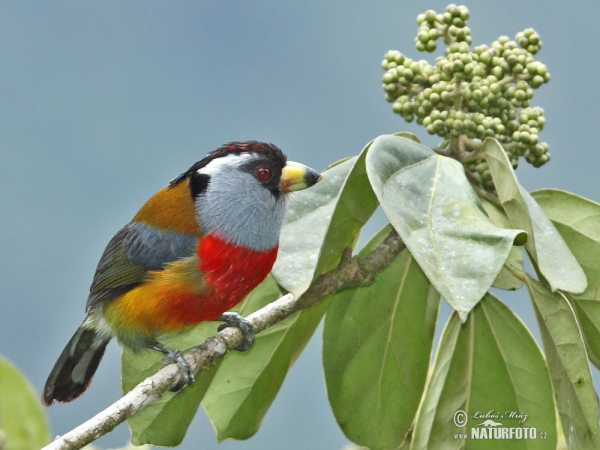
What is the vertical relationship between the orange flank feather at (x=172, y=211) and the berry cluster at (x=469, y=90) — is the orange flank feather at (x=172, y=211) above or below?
below

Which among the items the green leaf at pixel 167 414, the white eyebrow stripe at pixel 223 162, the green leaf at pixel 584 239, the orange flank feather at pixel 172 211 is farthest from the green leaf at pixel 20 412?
the green leaf at pixel 584 239

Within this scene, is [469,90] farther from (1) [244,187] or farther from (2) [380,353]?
(2) [380,353]

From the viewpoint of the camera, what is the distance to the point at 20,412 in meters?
2.29

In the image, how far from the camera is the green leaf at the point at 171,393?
2.40 meters

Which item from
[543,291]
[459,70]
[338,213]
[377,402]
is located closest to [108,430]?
[338,213]

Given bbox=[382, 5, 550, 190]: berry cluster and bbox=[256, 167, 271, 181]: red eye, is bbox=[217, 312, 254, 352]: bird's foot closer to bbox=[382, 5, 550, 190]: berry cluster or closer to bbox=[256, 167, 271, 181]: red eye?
bbox=[256, 167, 271, 181]: red eye

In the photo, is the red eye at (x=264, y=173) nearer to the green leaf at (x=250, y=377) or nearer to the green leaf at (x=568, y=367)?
the green leaf at (x=250, y=377)

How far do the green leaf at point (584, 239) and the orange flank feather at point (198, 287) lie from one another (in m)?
0.89

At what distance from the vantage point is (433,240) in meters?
1.83

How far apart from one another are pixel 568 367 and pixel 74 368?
170 centimetres

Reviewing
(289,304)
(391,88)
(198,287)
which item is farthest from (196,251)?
(391,88)

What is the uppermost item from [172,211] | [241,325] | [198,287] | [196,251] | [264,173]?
A: [264,173]

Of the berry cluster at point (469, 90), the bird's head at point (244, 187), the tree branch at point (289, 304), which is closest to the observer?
the tree branch at point (289, 304)

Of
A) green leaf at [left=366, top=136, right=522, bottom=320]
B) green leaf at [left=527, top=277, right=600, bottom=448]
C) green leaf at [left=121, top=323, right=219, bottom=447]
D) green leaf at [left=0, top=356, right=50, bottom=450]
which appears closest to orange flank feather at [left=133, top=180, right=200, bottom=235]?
green leaf at [left=121, top=323, right=219, bottom=447]
